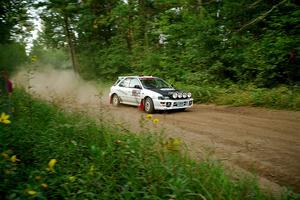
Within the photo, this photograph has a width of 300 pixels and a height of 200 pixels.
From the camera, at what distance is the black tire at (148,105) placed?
1207cm

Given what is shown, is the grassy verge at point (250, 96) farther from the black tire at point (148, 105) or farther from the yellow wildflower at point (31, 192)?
the yellow wildflower at point (31, 192)

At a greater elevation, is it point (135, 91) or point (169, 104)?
point (135, 91)

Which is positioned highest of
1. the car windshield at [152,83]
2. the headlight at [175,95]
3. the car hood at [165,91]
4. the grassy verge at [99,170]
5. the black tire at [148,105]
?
the car windshield at [152,83]

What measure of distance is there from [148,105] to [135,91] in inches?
50.5

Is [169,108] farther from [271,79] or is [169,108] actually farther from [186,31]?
[186,31]

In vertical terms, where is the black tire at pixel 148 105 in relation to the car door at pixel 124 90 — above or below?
below

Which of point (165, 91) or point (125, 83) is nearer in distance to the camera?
point (165, 91)

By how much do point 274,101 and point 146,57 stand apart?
1308cm

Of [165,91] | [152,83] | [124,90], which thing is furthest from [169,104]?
[124,90]

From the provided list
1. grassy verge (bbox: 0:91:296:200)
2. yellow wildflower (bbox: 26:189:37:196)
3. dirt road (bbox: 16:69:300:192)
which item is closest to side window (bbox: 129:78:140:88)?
dirt road (bbox: 16:69:300:192)

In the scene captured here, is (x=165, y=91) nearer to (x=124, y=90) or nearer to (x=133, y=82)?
(x=133, y=82)

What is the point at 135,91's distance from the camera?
13227mm

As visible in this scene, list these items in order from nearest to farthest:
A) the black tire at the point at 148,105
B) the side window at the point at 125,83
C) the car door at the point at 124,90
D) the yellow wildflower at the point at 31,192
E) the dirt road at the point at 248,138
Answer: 1. the yellow wildflower at the point at 31,192
2. the dirt road at the point at 248,138
3. the black tire at the point at 148,105
4. the car door at the point at 124,90
5. the side window at the point at 125,83

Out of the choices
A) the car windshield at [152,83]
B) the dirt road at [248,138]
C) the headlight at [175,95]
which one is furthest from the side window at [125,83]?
the dirt road at [248,138]
